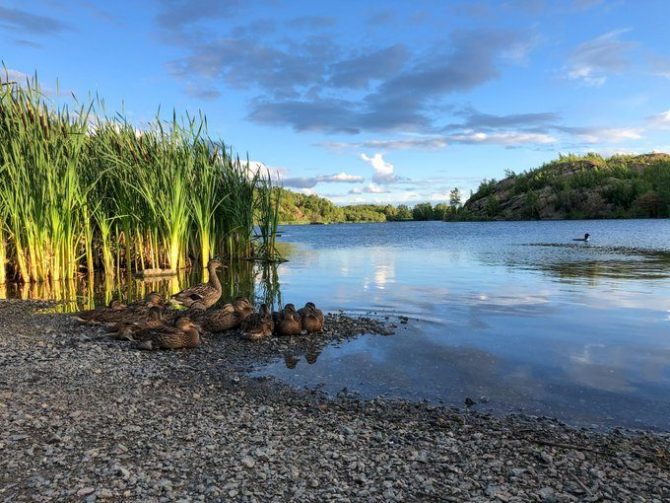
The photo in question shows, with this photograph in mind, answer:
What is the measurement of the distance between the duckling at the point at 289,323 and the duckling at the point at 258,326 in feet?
0.54

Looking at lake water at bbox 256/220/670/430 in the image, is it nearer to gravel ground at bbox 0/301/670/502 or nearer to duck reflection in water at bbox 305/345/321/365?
duck reflection in water at bbox 305/345/321/365

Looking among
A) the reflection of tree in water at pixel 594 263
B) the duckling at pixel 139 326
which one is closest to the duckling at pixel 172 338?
the duckling at pixel 139 326

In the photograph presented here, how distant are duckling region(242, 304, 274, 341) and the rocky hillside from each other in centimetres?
8752

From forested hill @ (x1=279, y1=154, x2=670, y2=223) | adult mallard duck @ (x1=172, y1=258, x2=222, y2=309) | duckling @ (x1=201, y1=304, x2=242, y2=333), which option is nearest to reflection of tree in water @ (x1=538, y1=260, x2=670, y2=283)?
adult mallard duck @ (x1=172, y1=258, x2=222, y2=309)

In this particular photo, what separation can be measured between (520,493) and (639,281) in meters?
15.0

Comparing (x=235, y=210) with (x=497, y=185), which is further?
(x=497, y=185)

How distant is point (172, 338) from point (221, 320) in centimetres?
127

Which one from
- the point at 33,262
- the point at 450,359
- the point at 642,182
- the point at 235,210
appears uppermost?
the point at 642,182

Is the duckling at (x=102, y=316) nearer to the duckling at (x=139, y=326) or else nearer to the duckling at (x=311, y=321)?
the duckling at (x=139, y=326)

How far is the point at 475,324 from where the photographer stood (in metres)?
10.3

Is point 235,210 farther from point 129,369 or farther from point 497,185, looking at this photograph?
point 497,185

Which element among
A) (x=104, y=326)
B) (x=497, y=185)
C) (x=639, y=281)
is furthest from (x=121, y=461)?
(x=497, y=185)

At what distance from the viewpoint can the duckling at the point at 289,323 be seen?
8.90 metres

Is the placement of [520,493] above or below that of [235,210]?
below
